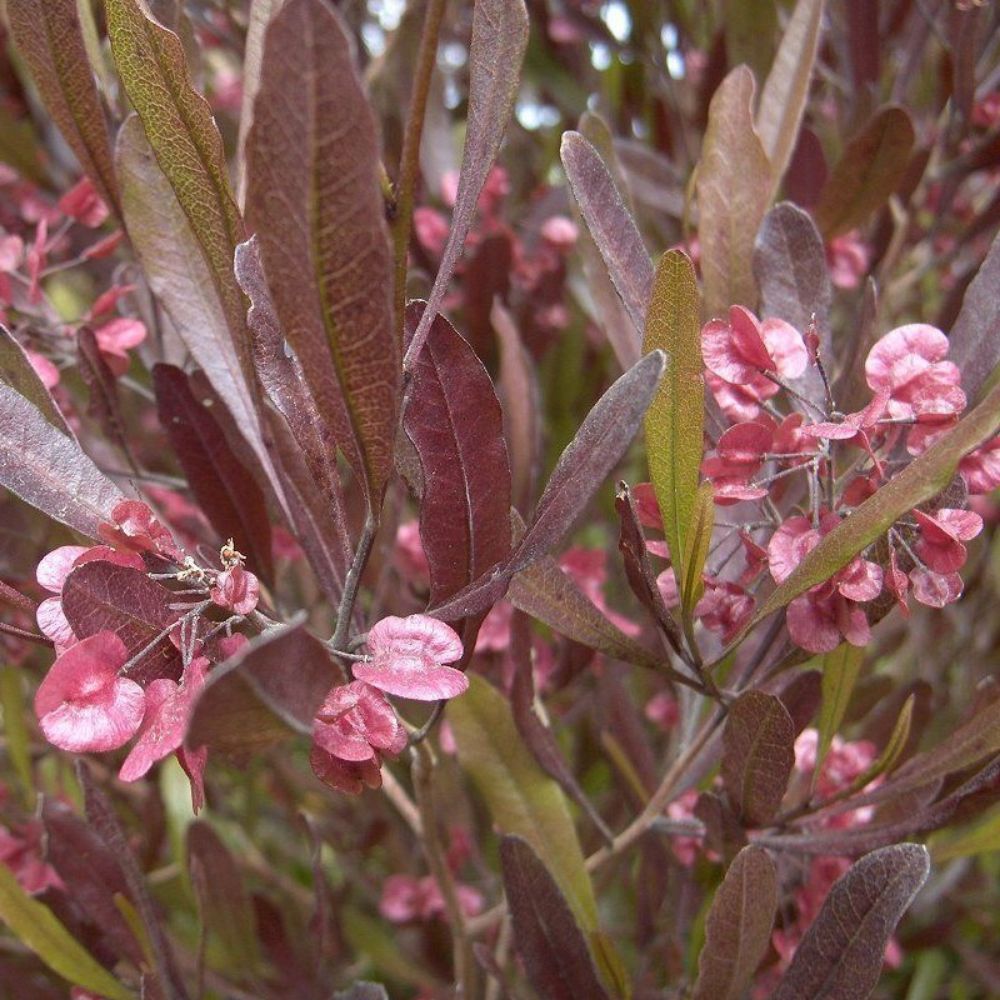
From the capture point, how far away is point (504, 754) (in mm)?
861

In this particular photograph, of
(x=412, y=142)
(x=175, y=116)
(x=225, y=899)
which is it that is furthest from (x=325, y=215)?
(x=225, y=899)

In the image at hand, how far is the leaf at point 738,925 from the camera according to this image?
66cm

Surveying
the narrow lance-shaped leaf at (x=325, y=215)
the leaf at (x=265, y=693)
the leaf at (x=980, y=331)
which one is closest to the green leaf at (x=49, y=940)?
the leaf at (x=265, y=693)

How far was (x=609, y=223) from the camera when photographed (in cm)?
65

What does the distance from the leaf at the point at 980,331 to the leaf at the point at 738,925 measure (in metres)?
0.34

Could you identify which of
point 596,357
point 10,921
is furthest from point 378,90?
point 10,921

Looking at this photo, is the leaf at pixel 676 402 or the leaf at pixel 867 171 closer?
the leaf at pixel 676 402

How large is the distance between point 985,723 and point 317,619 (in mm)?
796

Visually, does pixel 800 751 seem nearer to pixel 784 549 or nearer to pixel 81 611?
pixel 784 549

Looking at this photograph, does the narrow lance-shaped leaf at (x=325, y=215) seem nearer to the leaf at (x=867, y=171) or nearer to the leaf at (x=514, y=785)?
the leaf at (x=514, y=785)

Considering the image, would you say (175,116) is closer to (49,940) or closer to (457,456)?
(457,456)

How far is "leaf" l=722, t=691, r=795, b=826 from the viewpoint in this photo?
658 mm

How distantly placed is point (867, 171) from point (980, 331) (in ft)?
1.12

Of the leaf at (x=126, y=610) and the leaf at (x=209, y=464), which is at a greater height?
the leaf at (x=126, y=610)
